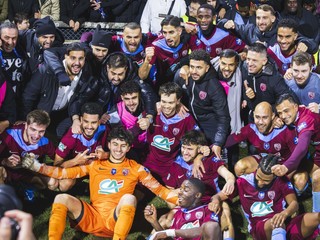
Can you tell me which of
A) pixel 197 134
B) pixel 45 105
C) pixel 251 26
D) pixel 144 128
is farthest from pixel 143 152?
pixel 251 26

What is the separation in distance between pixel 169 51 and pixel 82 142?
7.74ft

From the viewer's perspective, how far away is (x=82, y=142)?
8.55m

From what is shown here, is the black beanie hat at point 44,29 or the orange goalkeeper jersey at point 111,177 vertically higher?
the black beanie hat at point 44,29

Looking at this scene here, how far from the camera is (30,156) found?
7.93 metres

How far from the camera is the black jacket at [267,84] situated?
9.26 meters

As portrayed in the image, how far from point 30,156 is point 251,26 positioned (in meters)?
4.34

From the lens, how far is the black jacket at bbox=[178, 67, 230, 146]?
29.9 ft

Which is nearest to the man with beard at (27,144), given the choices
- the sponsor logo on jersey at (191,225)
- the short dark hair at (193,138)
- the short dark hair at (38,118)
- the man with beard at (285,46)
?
the short dark hair at (38,118)

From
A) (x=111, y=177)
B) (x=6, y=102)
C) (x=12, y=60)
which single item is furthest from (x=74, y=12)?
(x=111, y=177)

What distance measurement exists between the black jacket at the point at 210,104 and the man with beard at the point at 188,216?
1.62 meters

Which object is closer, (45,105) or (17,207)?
(17,207)

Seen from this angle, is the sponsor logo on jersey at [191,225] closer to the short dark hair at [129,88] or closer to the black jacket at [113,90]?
the short dark hair at [129,88]

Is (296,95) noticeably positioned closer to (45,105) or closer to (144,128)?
(144,128)

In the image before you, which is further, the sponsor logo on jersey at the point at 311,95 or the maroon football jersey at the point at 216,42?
the maroon football jersey at the point at 216,42
